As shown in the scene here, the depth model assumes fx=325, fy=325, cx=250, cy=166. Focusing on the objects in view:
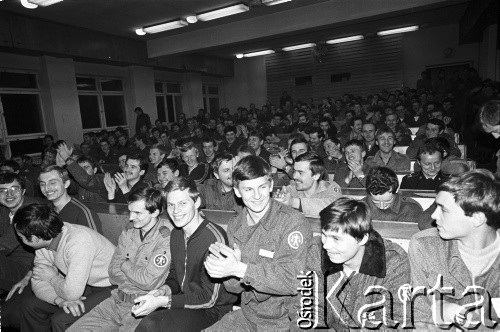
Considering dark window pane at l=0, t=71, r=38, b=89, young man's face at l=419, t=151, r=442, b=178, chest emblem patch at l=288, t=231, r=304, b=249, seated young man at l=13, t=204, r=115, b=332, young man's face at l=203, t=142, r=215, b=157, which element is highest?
dark window pane at l=0, t=71, r=38, b=89

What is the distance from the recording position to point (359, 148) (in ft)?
12.5

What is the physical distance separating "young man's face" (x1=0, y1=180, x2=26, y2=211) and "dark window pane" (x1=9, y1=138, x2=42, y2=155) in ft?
19.1

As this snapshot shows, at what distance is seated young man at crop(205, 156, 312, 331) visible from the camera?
163 centimetres

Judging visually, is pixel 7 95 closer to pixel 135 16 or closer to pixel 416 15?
pixel 135 16

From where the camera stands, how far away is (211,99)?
15.6m

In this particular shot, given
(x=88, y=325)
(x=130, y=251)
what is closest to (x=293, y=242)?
(x=130, y=251)

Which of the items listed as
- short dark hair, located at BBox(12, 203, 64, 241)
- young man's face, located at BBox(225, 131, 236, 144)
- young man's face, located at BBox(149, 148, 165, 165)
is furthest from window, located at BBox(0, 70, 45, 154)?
short dark hair, located at BBox(12, 203, 64, 241)

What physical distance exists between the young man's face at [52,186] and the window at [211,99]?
12.2 meters

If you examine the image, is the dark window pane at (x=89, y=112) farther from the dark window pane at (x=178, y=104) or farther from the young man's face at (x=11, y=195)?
the young man's face at (x=11, y=195)

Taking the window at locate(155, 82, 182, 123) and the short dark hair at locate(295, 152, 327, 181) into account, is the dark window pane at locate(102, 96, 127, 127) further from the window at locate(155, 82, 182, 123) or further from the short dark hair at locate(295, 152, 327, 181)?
the short dark hair at locate(295, 152, 327, 181)

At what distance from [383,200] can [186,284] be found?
5.35ft

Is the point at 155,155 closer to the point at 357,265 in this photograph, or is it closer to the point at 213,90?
the point at 357,265

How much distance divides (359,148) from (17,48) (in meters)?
7.32

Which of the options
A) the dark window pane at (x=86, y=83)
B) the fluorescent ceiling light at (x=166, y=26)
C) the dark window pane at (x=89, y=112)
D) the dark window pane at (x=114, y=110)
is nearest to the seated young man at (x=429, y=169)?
the fluorescent ceiling light at (x=166, y=26)
